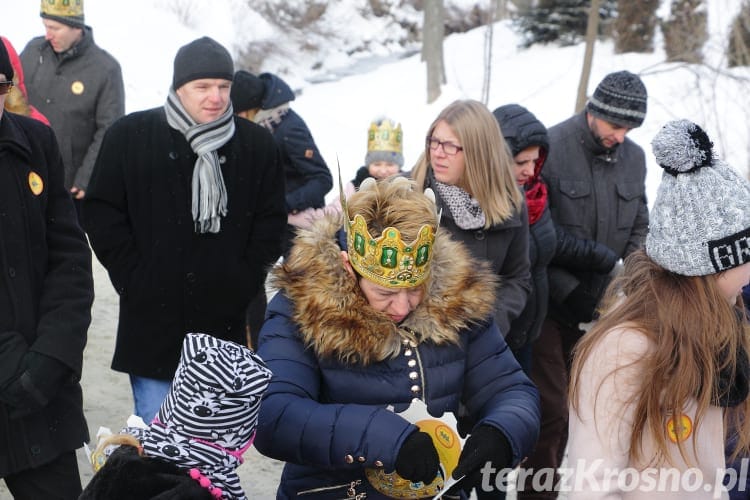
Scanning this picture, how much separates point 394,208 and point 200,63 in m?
1.80

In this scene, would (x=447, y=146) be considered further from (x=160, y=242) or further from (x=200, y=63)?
(x=160, y=242)

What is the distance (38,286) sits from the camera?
11.0 ft

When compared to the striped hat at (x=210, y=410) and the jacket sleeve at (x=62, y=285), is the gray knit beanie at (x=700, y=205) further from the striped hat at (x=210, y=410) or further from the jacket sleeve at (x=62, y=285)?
the jacket sleeve at (x=62, y=285)

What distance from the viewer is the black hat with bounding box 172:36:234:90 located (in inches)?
166

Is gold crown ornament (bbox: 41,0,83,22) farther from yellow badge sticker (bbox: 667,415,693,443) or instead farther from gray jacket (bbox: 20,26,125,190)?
yellow badge sticker (bbox: 667,415,693,443)

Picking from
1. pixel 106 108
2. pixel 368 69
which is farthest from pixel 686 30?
pixel 106 108

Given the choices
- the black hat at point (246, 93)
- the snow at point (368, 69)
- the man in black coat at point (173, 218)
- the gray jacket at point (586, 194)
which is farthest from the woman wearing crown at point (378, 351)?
the snow at point (368, 69)

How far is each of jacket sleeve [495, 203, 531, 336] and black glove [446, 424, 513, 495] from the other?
64.6 inches

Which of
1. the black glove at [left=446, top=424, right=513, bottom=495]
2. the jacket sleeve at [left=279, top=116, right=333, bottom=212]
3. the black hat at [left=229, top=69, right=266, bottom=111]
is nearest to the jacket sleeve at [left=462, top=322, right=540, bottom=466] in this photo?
the black glove at [left=446, top=424, right=513, bottom=495]

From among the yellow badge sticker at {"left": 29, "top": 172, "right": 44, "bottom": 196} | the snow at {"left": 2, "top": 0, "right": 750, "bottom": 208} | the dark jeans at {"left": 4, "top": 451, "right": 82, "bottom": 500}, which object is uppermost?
the yellow badge sticker at {"left": 29, "top": 172, "right": 44, "bottom": 196}

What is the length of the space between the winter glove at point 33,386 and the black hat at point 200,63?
1.58m

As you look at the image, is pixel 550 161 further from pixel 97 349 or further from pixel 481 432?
pixel 97 349

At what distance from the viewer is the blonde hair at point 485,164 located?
4.21m

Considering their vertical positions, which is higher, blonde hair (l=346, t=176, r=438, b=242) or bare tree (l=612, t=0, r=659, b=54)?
blonde hair (l=346, t=176, r=438, b=242)
